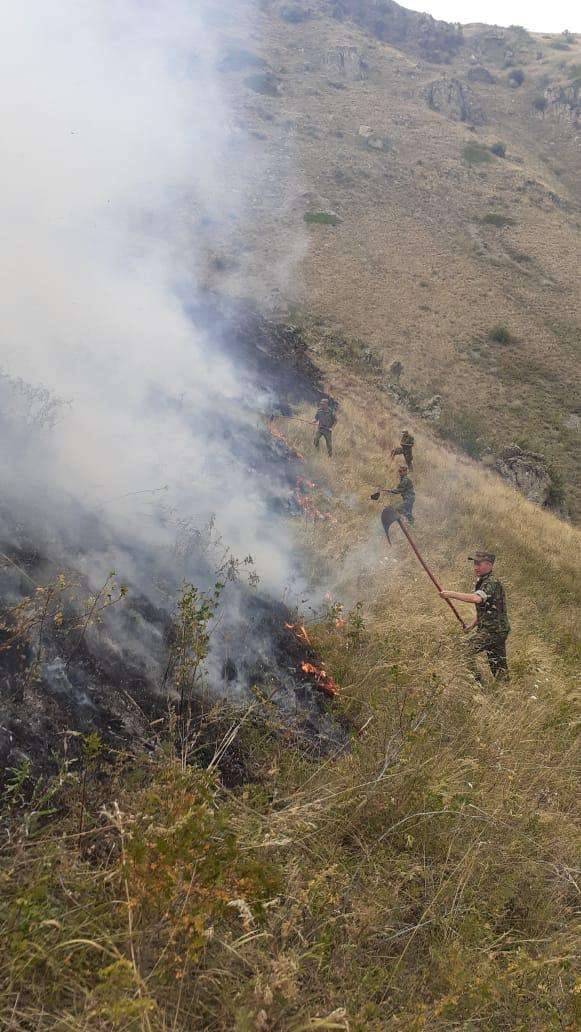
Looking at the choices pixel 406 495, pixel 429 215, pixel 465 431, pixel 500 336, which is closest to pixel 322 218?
pixel 429 215

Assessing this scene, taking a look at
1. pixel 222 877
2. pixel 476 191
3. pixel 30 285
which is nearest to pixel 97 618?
pixel 222 877

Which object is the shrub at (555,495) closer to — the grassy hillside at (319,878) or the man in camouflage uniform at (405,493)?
the man in camouflage uniform at (405,493)

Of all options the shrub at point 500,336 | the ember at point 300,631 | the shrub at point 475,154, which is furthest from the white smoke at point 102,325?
the shrub at point 475,154

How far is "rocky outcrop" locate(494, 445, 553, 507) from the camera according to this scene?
49.3 ft

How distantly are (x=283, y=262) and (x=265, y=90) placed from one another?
23.5 metres

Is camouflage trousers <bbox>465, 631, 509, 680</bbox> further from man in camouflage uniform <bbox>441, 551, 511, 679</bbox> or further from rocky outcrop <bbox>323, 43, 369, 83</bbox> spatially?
rocky outcrop <bbox>323, 43, 369, 83</bbox>

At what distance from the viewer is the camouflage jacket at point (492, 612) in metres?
4.63

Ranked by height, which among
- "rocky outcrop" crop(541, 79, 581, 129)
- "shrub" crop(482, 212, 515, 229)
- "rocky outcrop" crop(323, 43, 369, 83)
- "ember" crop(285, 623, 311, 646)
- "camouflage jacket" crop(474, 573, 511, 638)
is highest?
"rocky outcrop" crop(541, 79, 581, 129)

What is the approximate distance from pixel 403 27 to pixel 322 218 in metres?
45.4

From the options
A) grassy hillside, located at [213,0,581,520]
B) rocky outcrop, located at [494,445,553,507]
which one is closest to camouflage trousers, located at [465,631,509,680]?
rocky outcrop, located at [494,445,553,507]

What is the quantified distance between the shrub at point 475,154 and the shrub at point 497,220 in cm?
808

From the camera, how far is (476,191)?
37844 mm

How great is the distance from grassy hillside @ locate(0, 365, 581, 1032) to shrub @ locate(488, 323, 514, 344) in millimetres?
24740

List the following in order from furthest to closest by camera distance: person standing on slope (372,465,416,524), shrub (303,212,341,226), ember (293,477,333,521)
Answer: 1. shrub (303,212,341,226)
2. person standing on slope (372,465,416,524)
3. ember (293,477,333,521)
